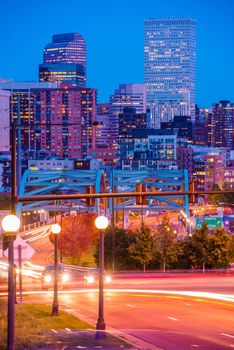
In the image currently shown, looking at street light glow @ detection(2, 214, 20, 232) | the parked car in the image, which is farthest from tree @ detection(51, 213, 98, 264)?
street light glow @ detection(2, 214, 20, 232)

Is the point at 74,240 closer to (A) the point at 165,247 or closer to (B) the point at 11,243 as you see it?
(A) the point at 165,247

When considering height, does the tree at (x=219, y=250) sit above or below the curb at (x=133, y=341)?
above

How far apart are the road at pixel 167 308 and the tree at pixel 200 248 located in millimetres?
5758

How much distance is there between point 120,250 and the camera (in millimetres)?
67250

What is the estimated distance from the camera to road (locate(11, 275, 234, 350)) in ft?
95.2

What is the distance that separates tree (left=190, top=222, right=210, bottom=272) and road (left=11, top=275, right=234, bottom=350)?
5758 millimetres

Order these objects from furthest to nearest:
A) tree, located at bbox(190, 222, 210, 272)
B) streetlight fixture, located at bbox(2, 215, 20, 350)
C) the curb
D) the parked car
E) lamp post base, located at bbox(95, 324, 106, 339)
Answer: tree, located at bbox(190, 222, 210, 272) → the parked car → lamp post base, located at bbox(95, 324, 106, 339) → the curb → streetlight fixture, located at bbox(2, 215, 20, 350)

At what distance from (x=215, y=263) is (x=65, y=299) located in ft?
72.6

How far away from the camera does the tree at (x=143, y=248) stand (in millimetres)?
64125

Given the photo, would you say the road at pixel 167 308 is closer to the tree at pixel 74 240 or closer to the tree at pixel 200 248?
the tree at pixel 200 248

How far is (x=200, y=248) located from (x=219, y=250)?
1432 millimetres

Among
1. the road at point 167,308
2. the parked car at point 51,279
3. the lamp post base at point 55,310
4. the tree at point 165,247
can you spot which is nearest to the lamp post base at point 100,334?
the road at point 167,308

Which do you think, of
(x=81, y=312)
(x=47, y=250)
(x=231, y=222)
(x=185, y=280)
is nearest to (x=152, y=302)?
(x=81, y=312)

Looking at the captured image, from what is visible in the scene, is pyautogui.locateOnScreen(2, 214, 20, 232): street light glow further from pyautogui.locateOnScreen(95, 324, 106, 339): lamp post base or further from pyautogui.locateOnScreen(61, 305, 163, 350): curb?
pyautogui.locateOnScreen(95, 324, 106, 339): lamp post base
